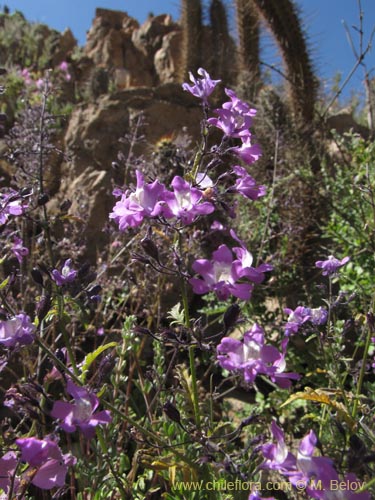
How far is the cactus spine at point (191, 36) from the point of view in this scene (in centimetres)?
786

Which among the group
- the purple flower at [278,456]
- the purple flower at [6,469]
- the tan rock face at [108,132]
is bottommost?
the purple flower at [6,469]

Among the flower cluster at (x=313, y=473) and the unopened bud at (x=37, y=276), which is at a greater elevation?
the unopened bud at (x=37, y=276)

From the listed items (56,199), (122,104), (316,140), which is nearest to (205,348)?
(56,199)

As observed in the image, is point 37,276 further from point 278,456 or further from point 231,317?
point 278,456

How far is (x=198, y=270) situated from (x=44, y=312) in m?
0.46

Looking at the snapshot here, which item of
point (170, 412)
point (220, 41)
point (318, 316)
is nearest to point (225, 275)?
point (170, 412)

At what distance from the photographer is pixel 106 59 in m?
14.1

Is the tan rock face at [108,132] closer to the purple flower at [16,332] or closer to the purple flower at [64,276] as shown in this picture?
the purple flower at [64,276]

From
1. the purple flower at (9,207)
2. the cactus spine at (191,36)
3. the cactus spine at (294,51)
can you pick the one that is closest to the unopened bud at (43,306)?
the purple flower at (9,207)

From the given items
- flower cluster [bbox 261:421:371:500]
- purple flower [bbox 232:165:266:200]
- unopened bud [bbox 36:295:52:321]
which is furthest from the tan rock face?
flower cluster [bbox 261:421:371:500]

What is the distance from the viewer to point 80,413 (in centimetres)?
98

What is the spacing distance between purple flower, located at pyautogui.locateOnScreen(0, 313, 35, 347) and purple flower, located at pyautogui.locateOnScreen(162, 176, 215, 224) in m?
0.42

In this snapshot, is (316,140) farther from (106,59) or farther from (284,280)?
(106,59)

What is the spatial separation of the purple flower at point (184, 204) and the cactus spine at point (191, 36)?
23.1 feet
